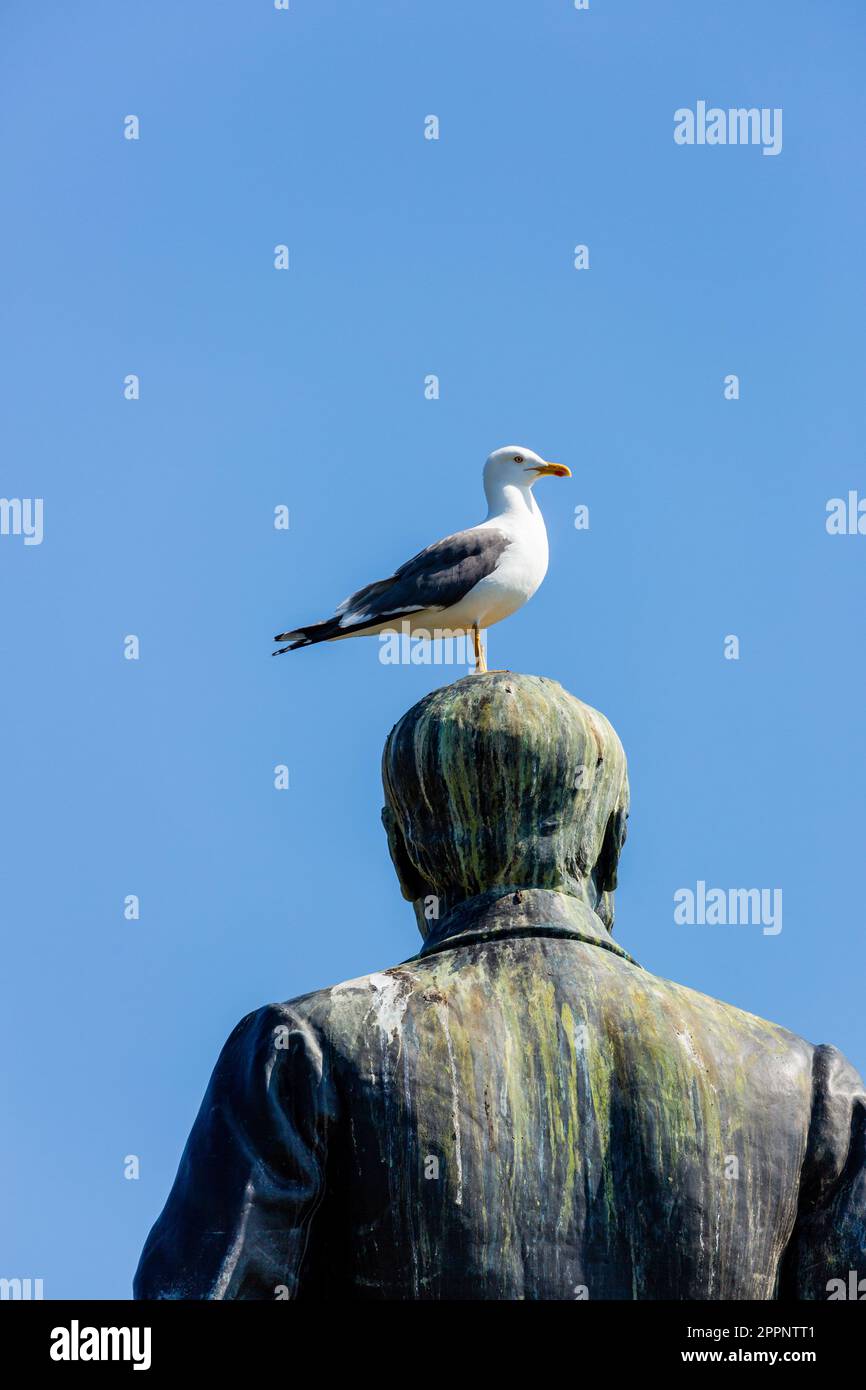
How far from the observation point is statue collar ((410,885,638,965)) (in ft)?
18.4

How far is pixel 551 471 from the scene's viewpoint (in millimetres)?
14906

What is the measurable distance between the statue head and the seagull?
6.72 metres

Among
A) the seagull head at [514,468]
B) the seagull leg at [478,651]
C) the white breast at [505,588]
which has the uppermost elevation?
the seagull head at [514,468]

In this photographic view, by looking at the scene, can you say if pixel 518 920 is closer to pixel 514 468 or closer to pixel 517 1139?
pixel 517 1139

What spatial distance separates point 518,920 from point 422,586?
7531mm

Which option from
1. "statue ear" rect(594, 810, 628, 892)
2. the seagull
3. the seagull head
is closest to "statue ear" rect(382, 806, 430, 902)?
"statue ear" rect(594, 810, 628, 892)

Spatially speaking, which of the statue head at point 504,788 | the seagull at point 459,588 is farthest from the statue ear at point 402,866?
the seagull at point 459,588

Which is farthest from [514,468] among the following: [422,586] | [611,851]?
[611,851]

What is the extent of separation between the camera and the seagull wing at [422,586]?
12.9m

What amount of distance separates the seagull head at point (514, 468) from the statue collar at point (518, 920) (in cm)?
902

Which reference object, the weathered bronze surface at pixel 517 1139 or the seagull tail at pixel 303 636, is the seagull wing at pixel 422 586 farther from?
the weathered bronze surface at pixel 517 1139

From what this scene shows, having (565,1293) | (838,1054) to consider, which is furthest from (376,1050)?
(838,1054)
